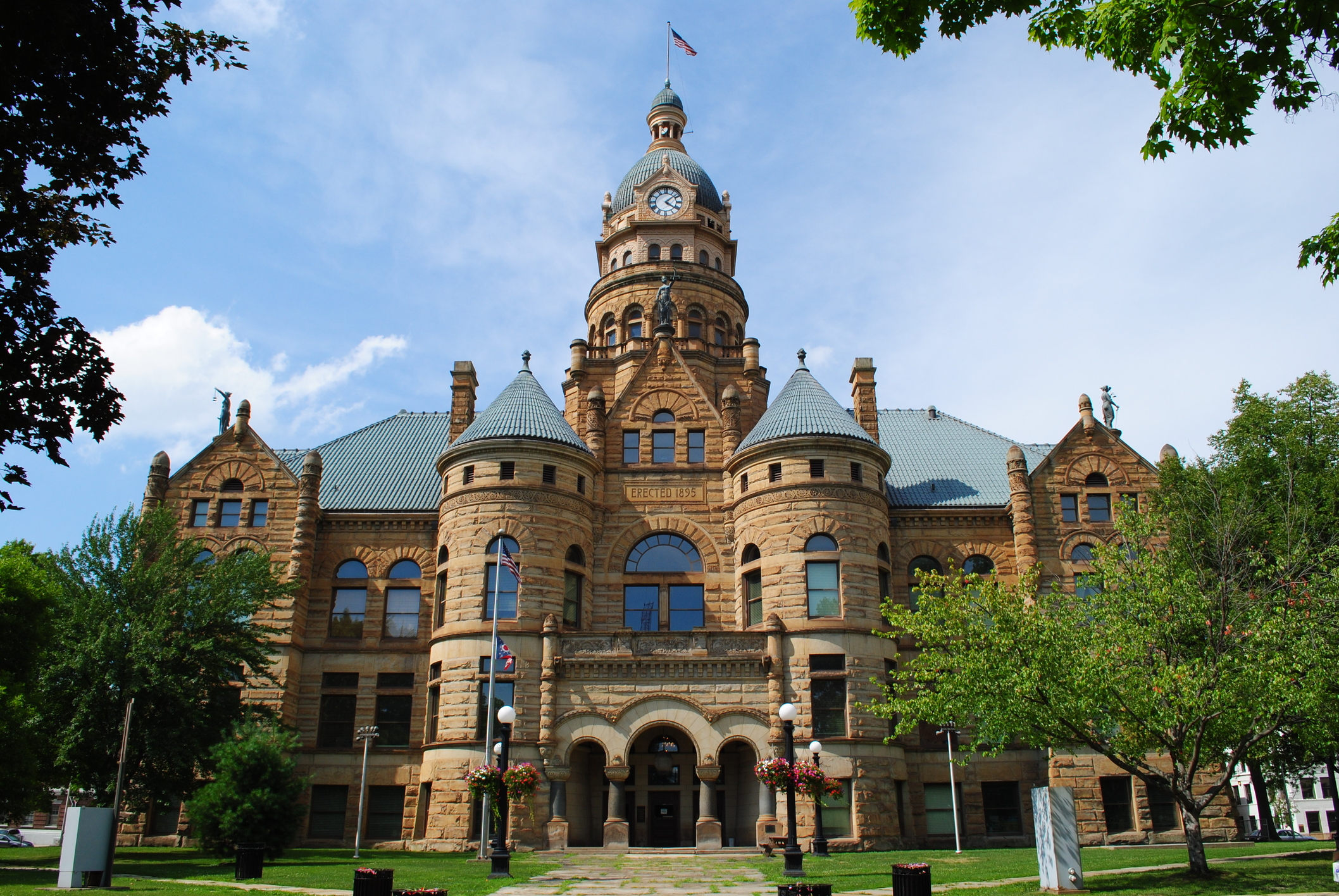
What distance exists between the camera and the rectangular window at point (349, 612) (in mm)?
38125

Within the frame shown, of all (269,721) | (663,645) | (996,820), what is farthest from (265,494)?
(996,820)

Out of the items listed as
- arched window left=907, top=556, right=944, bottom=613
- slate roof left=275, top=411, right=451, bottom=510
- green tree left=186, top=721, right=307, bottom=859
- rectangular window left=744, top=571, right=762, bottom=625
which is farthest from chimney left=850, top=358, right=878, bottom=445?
green tree left=186, top=721, right=307, bottom=859

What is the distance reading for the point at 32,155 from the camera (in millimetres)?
13414

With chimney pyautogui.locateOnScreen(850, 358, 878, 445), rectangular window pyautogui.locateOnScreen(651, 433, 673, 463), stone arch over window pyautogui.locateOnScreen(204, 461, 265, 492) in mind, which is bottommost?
stone arch over window pyautogui.locateOnScreen(204, 461, 265, 492)

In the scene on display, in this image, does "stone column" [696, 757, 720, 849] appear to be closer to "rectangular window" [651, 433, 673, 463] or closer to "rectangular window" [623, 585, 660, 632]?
"rectangular window" [623, 585, 660, 632]

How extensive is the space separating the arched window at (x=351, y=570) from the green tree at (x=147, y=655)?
5282 millimetres

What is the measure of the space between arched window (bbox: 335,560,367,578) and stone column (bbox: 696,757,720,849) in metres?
15.5

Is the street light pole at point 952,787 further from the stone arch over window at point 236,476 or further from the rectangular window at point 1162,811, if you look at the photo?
the stone arch over window at point 236,476

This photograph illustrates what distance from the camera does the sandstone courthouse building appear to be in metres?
33.1

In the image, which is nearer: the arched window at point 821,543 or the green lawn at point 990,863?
the green lawn at point 990,863

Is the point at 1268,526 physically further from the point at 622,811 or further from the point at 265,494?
the point at 265,494

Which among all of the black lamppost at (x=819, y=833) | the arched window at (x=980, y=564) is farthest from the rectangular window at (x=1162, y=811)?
the black lamppost at (x=819, y=833)

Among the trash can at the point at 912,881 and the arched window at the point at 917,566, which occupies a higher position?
the arched window at the point at 917,566

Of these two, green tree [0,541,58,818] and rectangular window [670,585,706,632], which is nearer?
green tree [0,541,58,818]
